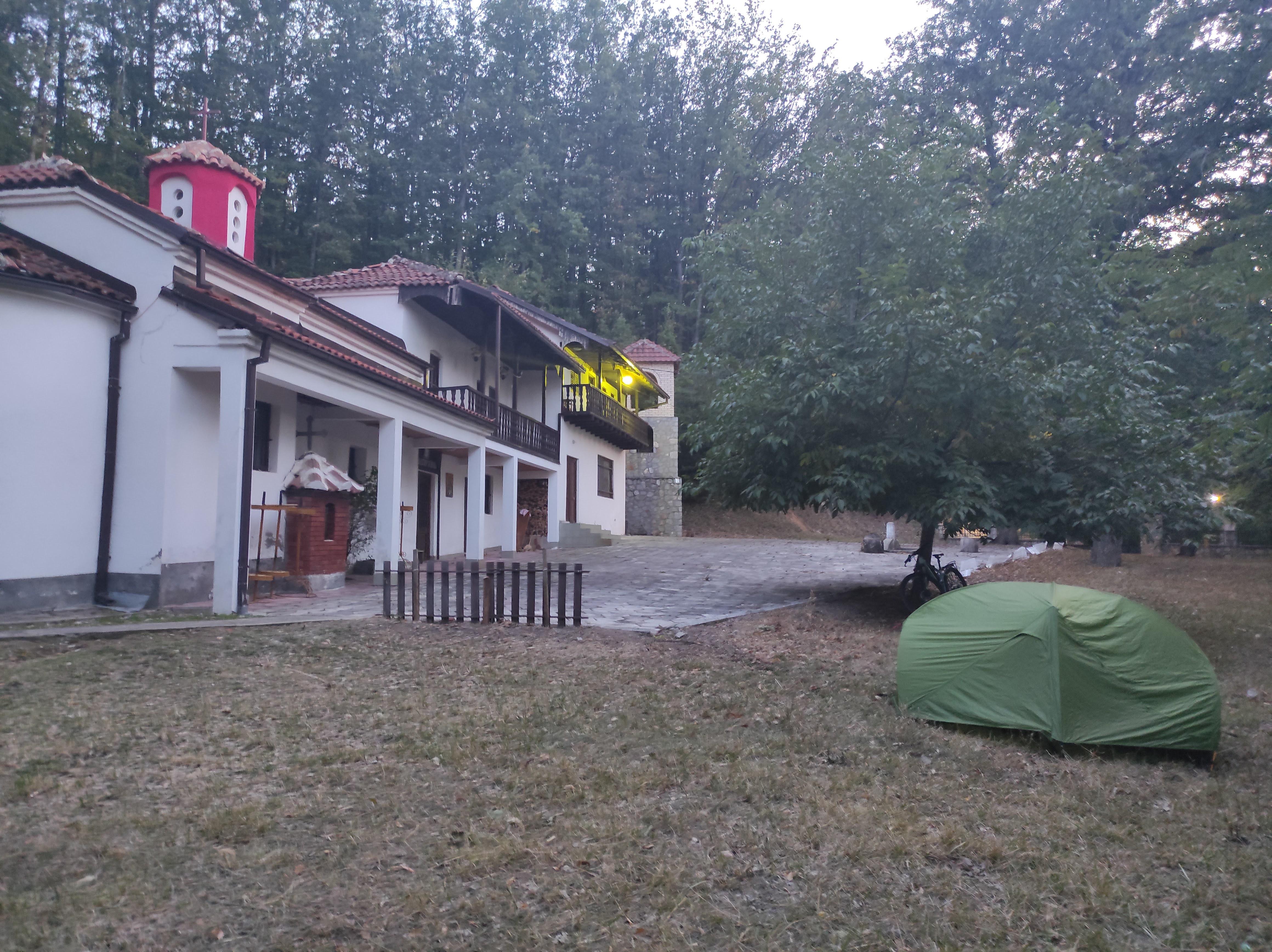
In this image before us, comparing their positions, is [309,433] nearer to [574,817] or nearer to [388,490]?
[388,490]

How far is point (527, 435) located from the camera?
72.4 feet

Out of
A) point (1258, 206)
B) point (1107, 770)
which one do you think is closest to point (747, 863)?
point (1107, 770)

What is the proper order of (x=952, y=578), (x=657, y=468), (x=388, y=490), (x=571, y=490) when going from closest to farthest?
(x=952, y=578), (x=388, y=490), (x=571, y=490), (x=657, y=468)

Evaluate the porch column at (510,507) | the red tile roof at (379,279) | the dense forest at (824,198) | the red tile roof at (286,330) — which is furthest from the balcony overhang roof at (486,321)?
the dense forest at (824,198)

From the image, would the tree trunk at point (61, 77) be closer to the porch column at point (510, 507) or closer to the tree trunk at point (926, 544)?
the porch column at point (510, 507)

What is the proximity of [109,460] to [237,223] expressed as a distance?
20.8 feet

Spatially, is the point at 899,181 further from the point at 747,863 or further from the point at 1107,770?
the point at 747,863

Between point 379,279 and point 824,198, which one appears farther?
point 379,279

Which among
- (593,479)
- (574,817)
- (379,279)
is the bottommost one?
(574,817)

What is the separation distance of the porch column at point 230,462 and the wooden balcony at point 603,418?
1551 cm

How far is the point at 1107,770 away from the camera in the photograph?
5.30m

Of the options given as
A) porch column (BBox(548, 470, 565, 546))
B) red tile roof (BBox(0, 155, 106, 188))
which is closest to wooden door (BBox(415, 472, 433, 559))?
porch column (BBox(548, 470, 565, 546))

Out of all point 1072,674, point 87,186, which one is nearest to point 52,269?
point 87,186

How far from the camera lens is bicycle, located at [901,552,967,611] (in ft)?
41.6
